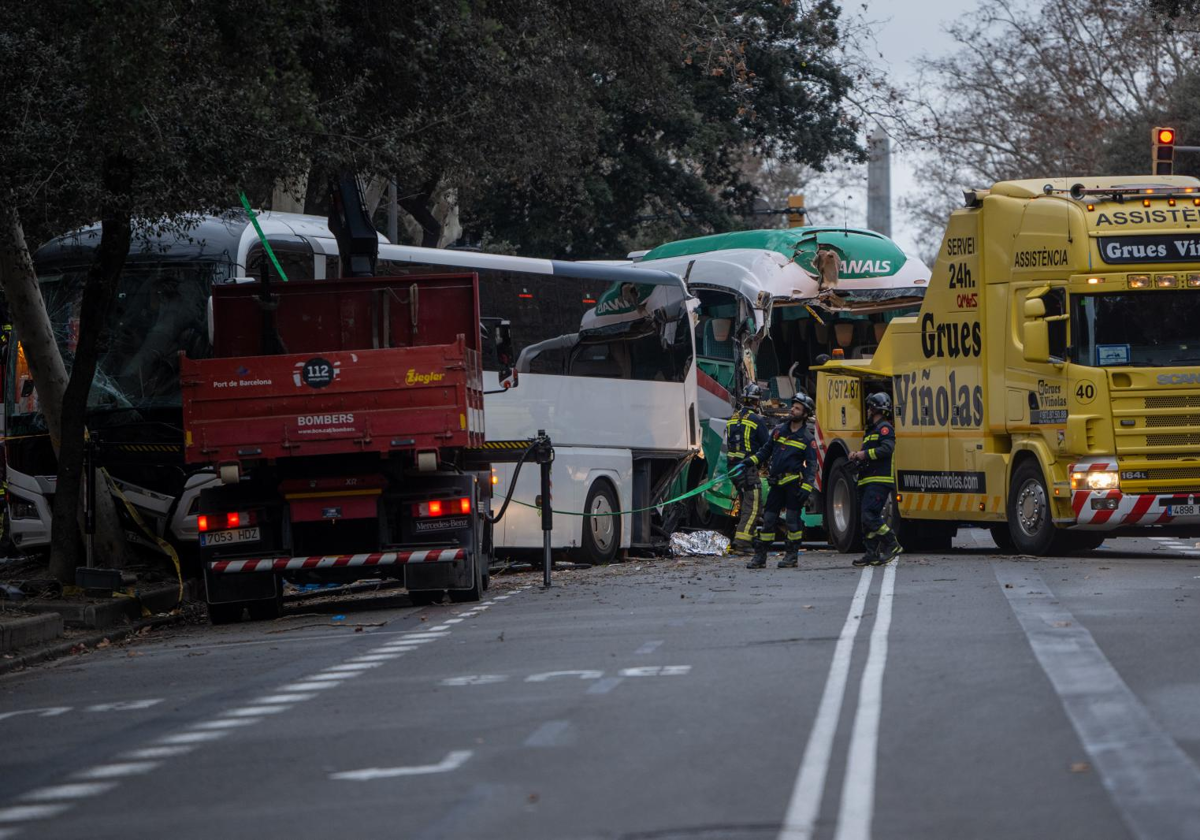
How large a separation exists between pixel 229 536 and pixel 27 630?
75.6 inches

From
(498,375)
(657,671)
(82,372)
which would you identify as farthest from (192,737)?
(498,375)

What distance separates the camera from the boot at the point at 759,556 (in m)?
20.6

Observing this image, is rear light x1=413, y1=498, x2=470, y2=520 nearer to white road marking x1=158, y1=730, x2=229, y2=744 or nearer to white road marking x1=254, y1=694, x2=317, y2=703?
white road marking x1=254, y1=694, x2=317, y2=703

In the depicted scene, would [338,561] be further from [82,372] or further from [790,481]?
[790,481]

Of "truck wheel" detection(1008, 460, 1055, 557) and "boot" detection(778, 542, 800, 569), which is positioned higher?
"truck wheel" detection(1008, 460, 1055, 557)

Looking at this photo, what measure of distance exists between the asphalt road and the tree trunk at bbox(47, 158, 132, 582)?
3.10m

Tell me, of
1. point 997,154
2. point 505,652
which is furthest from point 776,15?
point 505,652

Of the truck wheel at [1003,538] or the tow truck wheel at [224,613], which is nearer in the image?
the tow truck wheel at [224,613]

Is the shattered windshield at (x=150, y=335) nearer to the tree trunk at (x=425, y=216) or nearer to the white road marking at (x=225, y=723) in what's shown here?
the white road marking at (x=225, y=723)

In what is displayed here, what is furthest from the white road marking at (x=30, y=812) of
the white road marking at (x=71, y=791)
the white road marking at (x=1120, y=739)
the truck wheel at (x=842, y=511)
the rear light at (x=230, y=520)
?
the truck wheel at (x=842, y=511)

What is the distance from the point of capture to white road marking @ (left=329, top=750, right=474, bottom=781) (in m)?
7.86

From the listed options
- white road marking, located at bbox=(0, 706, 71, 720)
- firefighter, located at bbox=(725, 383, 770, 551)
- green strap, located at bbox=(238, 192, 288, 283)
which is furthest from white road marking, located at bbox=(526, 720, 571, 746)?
firefighter, located at bbox=(725, 383, 770, 551)

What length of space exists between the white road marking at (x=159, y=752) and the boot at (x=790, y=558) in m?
12.0

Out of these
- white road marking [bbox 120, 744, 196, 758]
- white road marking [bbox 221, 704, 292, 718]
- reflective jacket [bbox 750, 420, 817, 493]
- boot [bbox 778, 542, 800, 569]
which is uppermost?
reflective jacket [bbox 750, 420, 817, 493]
